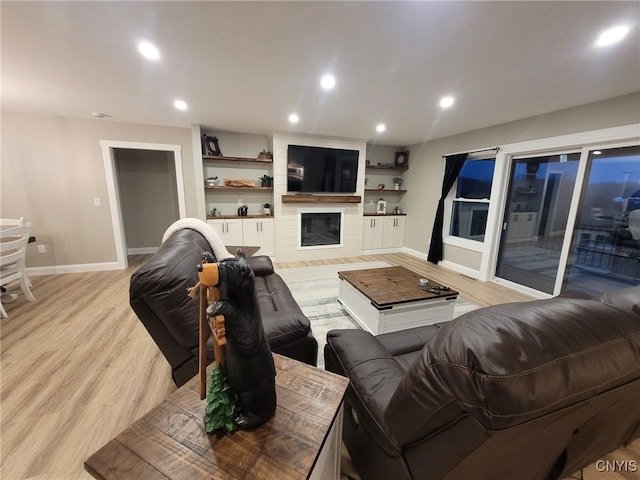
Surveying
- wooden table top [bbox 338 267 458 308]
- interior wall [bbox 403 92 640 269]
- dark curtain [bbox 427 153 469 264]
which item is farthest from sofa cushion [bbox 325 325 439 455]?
dark curtain [bbox 427 153 469 264]

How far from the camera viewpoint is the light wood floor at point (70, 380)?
1.28 m

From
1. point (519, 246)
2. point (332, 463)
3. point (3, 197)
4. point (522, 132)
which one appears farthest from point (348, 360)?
point (3, 197)

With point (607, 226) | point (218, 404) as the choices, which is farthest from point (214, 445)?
point (607, 226)

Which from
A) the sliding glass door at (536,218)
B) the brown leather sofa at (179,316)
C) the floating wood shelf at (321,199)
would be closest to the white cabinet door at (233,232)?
the floating wood shelf at (321,199)

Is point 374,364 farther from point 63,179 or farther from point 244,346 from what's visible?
point 63,179

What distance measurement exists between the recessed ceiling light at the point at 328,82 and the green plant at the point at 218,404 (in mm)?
2419

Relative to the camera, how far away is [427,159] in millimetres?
4945

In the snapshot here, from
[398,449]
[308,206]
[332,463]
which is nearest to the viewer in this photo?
[398,449]

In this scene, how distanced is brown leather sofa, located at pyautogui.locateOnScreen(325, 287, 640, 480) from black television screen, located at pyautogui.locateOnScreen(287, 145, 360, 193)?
161 inches

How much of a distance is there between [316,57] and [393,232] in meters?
4.15

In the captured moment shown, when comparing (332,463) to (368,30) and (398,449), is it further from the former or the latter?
(368,30)

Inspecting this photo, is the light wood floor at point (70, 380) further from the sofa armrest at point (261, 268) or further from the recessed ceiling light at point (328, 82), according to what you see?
the recessed ceiling light at point (328, 82)

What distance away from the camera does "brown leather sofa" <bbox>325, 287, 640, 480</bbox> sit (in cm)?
50

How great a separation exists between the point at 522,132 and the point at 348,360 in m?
3.95
